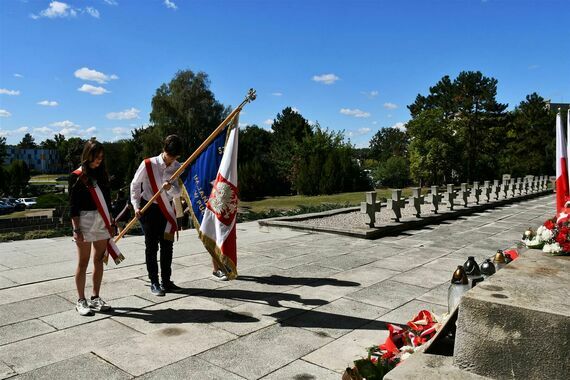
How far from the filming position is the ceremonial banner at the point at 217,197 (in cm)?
527

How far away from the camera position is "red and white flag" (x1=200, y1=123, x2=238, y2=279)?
207 inches

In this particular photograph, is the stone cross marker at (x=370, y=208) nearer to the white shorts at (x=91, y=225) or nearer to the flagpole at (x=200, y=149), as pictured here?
the flagpole at (x=200, y=149)

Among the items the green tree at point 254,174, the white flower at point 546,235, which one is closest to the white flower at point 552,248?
the white flower at point 546,235

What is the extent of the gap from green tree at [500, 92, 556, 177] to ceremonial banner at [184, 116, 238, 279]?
163 ft

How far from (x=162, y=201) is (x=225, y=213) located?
29.8 inches

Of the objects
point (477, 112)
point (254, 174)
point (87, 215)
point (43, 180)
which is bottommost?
point (87, 215)

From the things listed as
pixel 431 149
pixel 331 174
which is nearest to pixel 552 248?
pixel 331 174

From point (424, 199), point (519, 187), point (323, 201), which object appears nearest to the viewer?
point (424, 199)

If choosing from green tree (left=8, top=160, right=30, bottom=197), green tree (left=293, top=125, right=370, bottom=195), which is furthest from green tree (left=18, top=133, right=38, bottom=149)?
green tree (left=293, top=125, right=370, bottom=195)

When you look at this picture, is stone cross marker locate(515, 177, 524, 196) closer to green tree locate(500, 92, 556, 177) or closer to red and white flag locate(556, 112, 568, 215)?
red and white flag locate(556, 112, 568, 215)

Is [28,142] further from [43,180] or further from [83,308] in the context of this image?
[83,308]

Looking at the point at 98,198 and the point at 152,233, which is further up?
the point at 98,198

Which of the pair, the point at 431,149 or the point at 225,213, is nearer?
the point at 225,213

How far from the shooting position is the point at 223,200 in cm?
539
